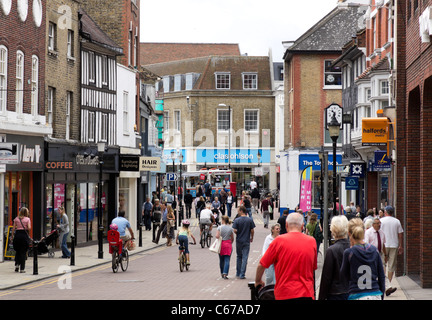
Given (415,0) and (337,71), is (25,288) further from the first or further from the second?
(337,71)

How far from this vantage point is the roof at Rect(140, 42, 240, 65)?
10469 centimetres

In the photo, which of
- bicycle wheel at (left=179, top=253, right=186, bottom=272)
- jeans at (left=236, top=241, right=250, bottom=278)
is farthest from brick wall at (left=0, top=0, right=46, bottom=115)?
jeans at (left=236, top=241, right=250, bottom=278)

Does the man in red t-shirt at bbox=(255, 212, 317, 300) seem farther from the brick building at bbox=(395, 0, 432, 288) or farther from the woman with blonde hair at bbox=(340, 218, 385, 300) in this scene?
the brick building at bbox=(395, 0, 432, 288)

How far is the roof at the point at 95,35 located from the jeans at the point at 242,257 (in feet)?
52.0

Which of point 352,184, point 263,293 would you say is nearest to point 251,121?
point 352,184

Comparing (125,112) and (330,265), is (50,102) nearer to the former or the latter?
(125,112)

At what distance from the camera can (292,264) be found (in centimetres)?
941

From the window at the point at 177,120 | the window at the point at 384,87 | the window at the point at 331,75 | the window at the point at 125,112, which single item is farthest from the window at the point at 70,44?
the window at the point at 177,120

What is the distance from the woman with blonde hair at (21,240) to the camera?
907 inches

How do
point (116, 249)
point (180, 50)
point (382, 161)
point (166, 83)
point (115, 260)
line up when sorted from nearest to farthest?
point (115, 260)
point (116, 249)
point (382, 161)
point (166, 83)
point (180, 50)

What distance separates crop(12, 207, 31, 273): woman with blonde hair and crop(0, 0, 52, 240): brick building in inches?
123

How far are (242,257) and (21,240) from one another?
247 inches

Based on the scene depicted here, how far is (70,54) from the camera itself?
33.7 metres

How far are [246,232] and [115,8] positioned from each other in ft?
72.9
